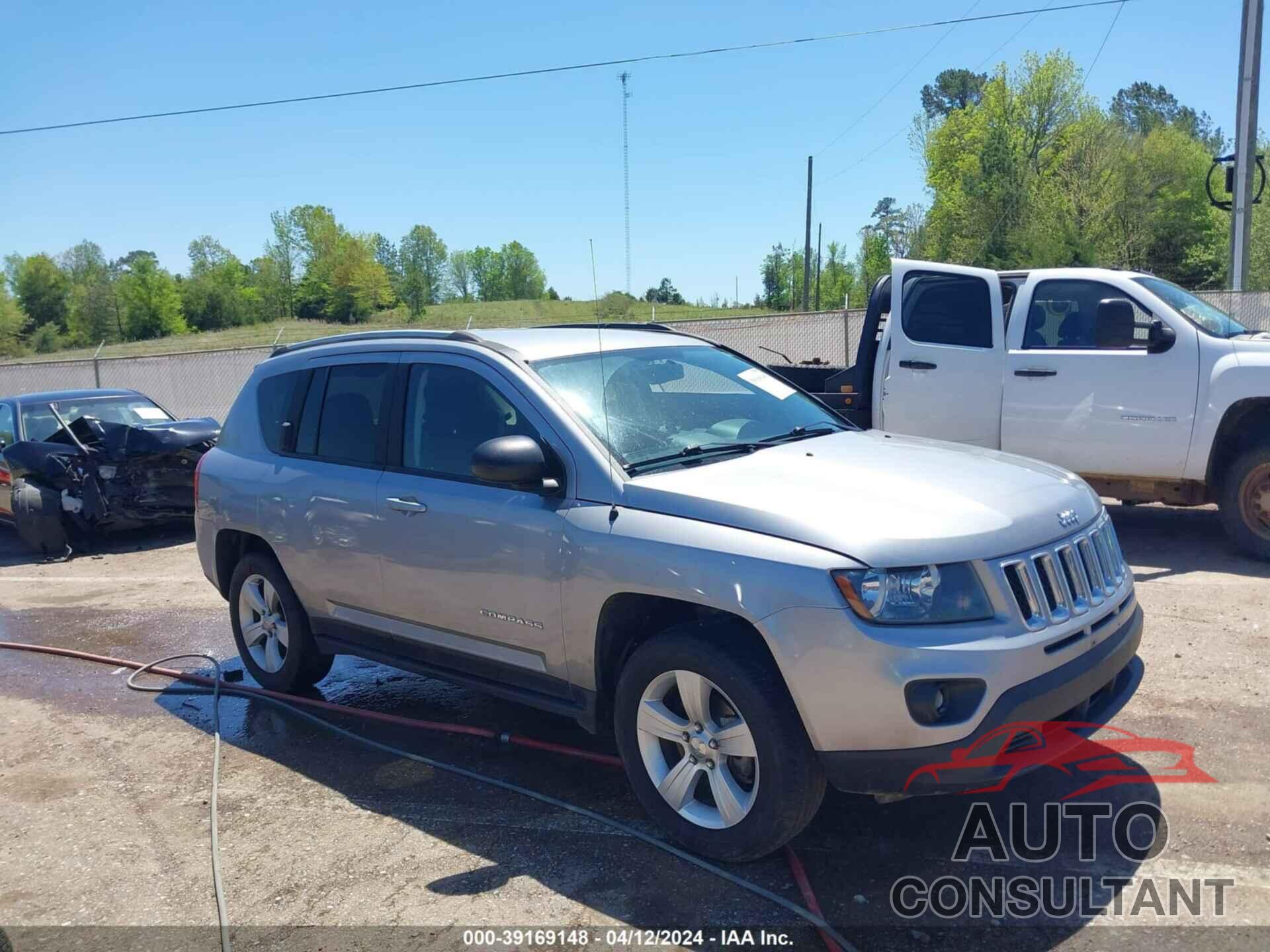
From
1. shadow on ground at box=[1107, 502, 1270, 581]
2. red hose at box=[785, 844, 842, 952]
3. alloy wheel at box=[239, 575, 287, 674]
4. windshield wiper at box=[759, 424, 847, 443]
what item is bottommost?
red hose at box=[785, 844, 842, 952]

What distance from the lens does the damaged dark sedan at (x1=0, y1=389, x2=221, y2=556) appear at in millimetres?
10344

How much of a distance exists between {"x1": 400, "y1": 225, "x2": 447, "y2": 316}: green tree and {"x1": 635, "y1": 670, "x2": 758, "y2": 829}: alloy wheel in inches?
1271

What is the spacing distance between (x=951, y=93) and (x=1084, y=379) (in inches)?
3157

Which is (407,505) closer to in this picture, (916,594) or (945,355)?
(916,594)

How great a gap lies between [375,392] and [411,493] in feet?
2.30

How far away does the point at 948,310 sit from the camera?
829 cm

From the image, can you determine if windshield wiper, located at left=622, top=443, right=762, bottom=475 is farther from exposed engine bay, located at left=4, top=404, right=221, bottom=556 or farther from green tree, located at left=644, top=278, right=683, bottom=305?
exposed engine bay, located at left=4, top=404, right=221, bottom=556

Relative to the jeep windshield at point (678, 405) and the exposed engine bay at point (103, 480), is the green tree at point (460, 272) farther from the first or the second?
the jeep windshield at point (678, 405)

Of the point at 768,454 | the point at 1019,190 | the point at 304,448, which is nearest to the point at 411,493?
the point at 304,448

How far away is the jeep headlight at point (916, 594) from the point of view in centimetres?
313

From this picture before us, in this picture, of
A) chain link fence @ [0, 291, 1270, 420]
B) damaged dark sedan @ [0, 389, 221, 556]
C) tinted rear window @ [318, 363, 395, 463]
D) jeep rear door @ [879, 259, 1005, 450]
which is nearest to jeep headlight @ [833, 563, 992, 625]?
tinted rear window @ [318, 363, 395, 463]

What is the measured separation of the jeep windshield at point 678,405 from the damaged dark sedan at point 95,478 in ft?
24.2

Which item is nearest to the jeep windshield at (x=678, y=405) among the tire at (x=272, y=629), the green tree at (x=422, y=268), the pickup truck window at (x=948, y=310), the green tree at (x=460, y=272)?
the tire at (x=272, y=629)

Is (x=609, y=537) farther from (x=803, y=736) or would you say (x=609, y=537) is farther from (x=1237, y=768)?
(x=1237, y=768)
